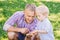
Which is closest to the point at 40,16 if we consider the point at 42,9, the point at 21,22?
the point at 42,9

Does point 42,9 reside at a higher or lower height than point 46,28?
higher

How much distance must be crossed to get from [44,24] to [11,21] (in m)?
0.33

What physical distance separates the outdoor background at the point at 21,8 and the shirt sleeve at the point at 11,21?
2.4 inches

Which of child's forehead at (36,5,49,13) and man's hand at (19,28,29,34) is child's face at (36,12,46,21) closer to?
child's forehead at (36,5,49,13)

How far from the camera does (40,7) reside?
2.31 m

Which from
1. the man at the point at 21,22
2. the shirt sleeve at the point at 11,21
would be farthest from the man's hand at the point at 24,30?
the shirt sleeve at the point at 11,21

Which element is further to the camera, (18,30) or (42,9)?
(18,30)

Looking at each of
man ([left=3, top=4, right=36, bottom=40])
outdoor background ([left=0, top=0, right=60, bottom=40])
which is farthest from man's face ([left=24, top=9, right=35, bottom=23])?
outdoor background ([left=0, top=0, right=60, bottom=40])

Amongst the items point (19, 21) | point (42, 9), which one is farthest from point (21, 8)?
point (42, 9)

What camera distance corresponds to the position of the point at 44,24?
7.57ft

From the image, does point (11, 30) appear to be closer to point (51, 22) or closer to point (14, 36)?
point (14, 36)

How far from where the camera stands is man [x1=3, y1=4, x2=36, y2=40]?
2324 millimetres

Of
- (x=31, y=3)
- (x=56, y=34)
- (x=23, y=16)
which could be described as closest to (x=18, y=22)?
(x=23, y=16)

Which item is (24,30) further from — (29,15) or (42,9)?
(42,9)
